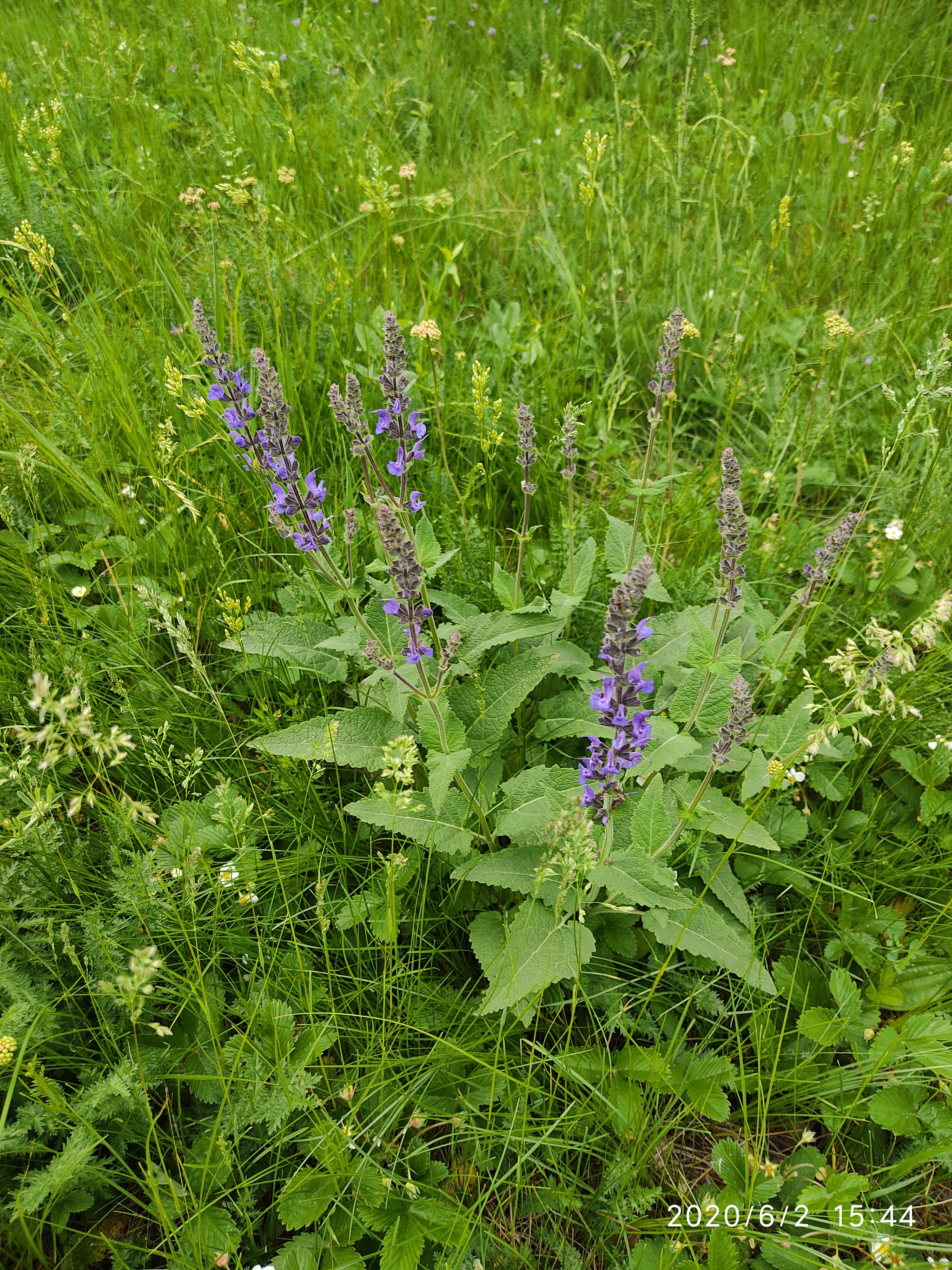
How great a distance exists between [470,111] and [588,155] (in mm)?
3396

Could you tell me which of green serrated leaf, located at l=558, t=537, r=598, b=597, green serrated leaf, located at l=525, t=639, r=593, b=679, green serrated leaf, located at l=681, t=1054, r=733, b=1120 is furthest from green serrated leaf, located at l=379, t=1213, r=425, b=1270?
green serrated leaf, located at l=558, t=537, r=598, b=597

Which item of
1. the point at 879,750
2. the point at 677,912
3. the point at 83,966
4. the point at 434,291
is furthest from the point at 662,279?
the point at 83,966

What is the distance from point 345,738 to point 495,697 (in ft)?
1.64

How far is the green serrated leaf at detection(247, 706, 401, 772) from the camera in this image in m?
2.28

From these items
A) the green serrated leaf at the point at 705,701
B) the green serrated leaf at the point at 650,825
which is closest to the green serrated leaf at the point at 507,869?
the green serrated leaf at the point at 650,825

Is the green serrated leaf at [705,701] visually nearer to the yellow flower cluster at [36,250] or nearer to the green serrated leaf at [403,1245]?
the green serrated leaf at [403,1245]

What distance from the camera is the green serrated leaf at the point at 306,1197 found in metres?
1.77

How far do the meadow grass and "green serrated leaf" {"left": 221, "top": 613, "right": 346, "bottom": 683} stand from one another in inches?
4.1

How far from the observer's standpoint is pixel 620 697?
1665mm

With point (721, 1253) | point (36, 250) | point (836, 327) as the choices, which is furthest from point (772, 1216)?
point (36, 250)

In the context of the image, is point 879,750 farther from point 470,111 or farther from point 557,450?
point 470,111

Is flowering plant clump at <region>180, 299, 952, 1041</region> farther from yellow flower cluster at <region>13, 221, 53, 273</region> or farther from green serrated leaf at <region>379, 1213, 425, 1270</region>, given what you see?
yellow flower cluster at <region>13, 221, 53, 273</region>

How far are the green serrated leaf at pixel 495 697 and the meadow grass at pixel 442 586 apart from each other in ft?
0.95

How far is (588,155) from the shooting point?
118 inches
